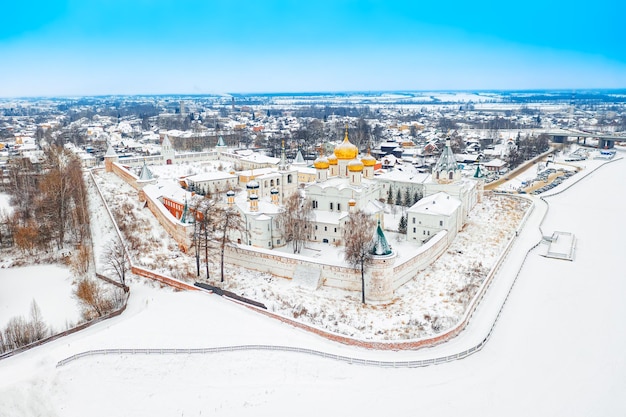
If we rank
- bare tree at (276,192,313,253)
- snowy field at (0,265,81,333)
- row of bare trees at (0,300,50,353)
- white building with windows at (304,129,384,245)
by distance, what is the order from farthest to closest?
white building with windows at (304,129,384,245)
bare tree at (276,192,313,253)
snowy field at (0,265,81,333)
row of bare trees at (0,300,50,353)

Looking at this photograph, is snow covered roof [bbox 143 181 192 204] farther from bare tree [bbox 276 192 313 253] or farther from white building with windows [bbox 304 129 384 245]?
white building with windows [bbox 304 129 384 245]

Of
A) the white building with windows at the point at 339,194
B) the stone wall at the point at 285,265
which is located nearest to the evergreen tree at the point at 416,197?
the white building with windows at the point at 339,194

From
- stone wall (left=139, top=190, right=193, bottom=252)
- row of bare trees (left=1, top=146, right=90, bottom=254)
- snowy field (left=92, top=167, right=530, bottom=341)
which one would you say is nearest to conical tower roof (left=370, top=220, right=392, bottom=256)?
snowy field (left=92, top=167, right=530, bottom=341)

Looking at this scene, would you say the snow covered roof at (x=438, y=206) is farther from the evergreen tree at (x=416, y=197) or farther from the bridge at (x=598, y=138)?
the bridge at (x=598, y=138)

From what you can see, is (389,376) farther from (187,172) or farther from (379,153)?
(379,153)

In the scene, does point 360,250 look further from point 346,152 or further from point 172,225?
point 172,225

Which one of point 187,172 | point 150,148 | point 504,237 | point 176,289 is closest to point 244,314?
point 176,289
